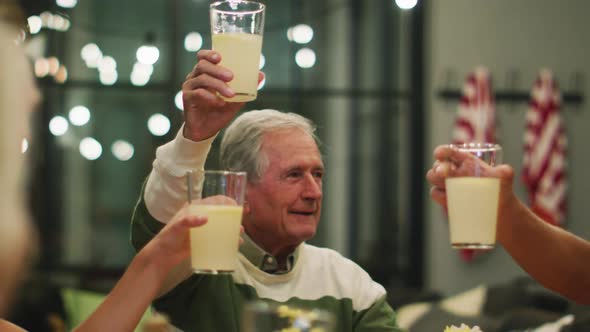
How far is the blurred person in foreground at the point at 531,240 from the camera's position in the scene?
1697mm

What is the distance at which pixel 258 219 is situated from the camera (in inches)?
89.4

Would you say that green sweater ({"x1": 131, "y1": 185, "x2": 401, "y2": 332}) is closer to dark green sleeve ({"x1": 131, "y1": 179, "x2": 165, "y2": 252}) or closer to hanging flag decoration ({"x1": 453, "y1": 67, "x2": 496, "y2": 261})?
dark green sleeve ({"x1": 131, "y1": 179, "x2": 165, "y2": 252})

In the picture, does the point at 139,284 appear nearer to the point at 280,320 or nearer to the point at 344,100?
the point at 280,320

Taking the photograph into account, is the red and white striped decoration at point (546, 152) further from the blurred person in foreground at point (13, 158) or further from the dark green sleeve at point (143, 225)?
the blurred person in foreground at point (13, 158)

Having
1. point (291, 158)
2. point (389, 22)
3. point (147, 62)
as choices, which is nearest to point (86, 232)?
point (147, 62)

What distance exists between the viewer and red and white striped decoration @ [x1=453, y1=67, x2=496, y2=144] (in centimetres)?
684

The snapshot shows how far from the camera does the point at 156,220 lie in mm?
1928

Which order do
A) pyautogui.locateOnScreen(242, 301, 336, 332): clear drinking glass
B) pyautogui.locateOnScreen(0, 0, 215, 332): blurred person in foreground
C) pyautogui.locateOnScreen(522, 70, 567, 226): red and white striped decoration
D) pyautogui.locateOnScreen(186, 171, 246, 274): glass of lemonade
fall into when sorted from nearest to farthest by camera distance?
pyautogui.locateOnScreen(0, 0, 215, 332): blurred person in foreground
pyautogui.locateOnScreen(242, 301, 336, 332): clear drinking glass
pyautogui.locateOnScreen(186, 171, 246, 274): glass of lemonade
pyautogui.locateOnScreen(522, 70, 567, 226): red and white striped decoration

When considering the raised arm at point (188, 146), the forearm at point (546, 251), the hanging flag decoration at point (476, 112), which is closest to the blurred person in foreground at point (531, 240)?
the forearm at point (546, 251)

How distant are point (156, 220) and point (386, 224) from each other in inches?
212

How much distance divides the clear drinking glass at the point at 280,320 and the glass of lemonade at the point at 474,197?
0.60 meters

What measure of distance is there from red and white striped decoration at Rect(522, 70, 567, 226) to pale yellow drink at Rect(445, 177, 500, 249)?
539 cm

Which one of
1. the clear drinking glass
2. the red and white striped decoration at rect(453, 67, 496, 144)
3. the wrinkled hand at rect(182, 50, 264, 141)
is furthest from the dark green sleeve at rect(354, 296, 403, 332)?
the red and white striped decoration at rect(453, 67, 496, 144)

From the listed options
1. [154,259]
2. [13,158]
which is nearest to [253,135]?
[154,259]
